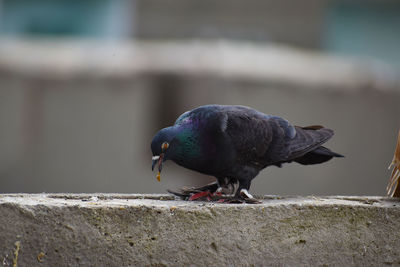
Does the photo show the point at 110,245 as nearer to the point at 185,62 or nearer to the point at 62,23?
the point at 185,62

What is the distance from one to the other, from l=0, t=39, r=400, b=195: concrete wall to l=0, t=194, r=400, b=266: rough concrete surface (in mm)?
4937

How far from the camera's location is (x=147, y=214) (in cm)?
347

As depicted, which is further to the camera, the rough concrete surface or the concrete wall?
the concrete wall

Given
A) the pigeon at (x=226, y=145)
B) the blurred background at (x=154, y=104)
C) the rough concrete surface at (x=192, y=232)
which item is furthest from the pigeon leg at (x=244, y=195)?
the blurred background at (x=154, y=104)

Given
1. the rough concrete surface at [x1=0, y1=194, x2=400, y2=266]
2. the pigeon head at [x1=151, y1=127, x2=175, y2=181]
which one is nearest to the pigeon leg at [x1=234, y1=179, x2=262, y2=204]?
the rough concrete surface at [x1=0, y1=194, x2=400, y2=266]

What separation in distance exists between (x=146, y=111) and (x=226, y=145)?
4.82m

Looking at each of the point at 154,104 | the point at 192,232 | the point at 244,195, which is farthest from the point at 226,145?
the point at 154,104

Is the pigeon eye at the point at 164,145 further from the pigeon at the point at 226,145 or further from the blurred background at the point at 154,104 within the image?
the blurred background at the point at 154,104

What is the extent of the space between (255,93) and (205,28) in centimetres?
199

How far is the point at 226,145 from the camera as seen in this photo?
420 centimetres

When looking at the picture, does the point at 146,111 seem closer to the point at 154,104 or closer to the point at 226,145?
the point at 154,104

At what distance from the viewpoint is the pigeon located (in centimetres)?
415

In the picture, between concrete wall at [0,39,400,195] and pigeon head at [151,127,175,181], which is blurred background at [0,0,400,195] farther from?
pigeon head at [151,127,175,181]

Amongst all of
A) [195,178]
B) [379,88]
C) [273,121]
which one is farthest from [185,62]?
[273,121]
